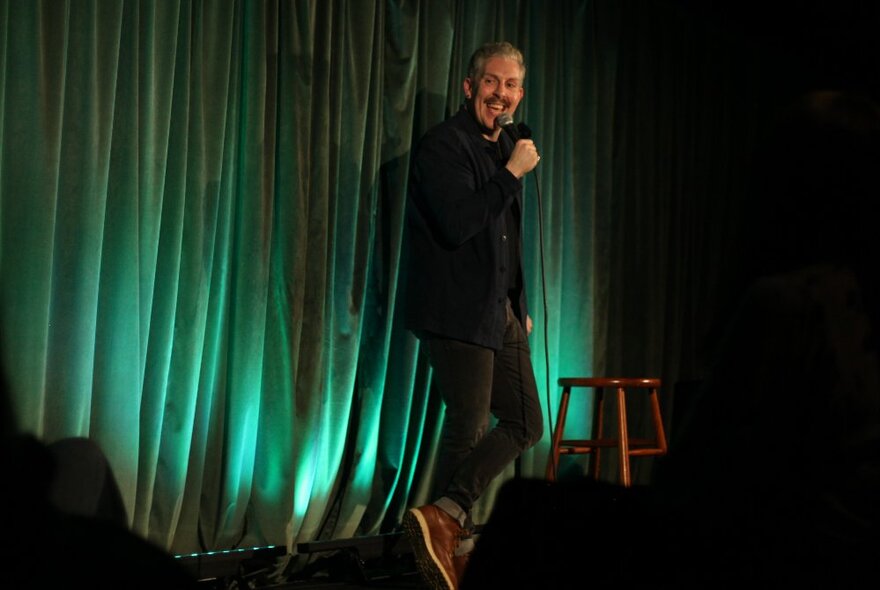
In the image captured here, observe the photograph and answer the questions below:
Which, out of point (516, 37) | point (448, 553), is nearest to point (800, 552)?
point (448, 553)

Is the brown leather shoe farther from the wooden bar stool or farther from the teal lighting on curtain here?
the wooden bar stool

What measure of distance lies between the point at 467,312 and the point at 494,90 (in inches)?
29.2

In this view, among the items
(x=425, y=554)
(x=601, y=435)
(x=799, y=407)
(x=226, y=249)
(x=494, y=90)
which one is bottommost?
(x=425, y=554)

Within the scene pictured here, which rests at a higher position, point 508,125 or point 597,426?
point 508,125

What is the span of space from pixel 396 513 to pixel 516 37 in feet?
6.69

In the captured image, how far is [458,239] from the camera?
2.56m

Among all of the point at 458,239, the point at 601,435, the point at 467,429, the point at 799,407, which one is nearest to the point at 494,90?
the point at 458,239

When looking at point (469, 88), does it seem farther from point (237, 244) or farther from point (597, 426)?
point (597, 426)

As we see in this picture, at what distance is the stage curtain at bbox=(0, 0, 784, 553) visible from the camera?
8.04 ft

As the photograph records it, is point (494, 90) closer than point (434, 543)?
No

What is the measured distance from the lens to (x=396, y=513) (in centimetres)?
327

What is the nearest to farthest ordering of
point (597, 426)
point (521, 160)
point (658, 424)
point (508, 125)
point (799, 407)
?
1. point (799, 407)
2. point (521, 160)
3. point (508, 125)
4. point (658, 424)
5. point (597, 426)

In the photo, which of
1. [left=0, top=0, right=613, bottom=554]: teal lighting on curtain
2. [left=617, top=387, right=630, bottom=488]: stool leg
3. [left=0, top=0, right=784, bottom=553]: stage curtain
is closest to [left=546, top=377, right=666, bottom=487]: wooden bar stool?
[left=617, top=387, right=630, bottom=488]: stool leg

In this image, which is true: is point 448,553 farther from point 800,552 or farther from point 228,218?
point 800,552
